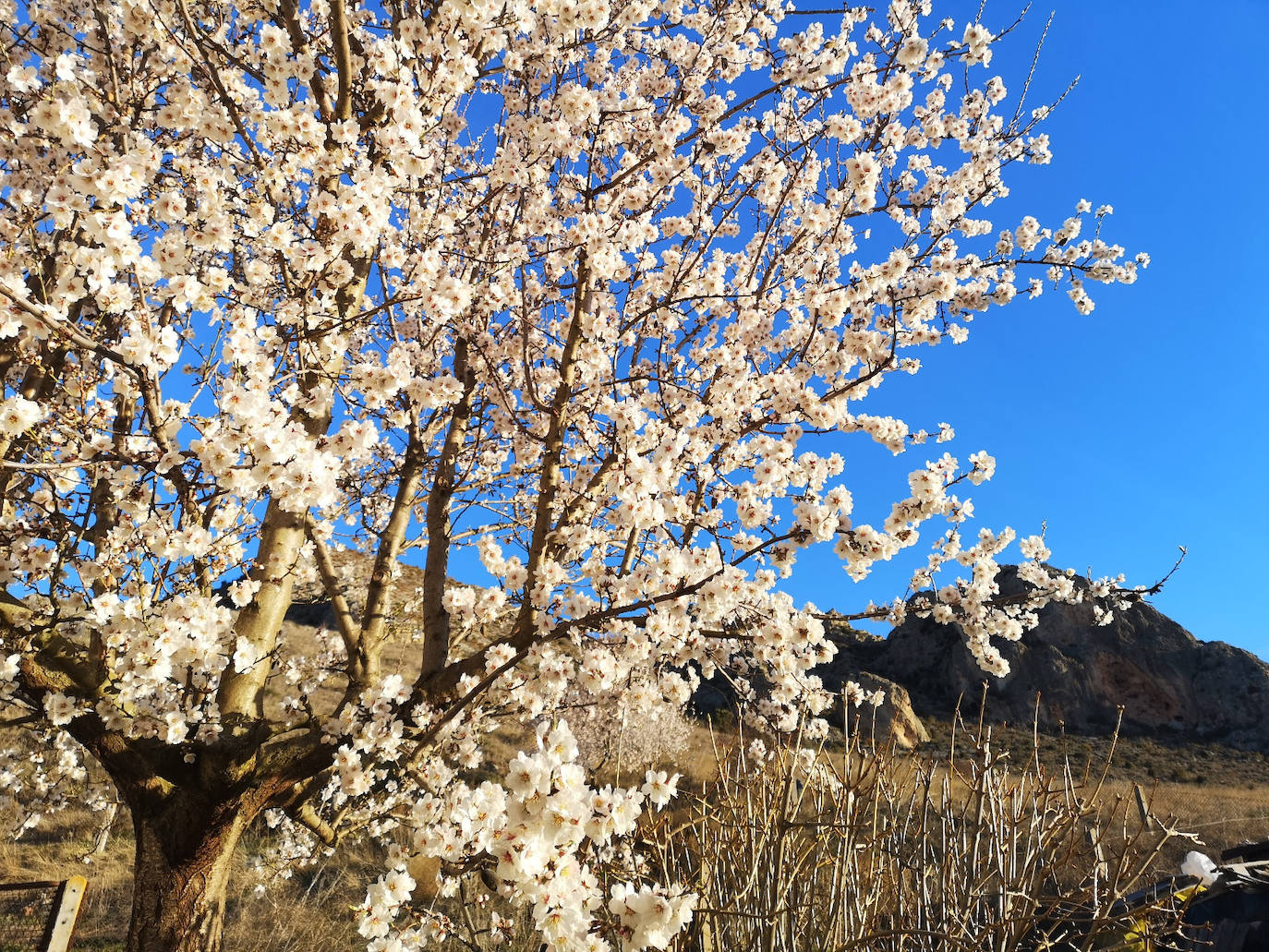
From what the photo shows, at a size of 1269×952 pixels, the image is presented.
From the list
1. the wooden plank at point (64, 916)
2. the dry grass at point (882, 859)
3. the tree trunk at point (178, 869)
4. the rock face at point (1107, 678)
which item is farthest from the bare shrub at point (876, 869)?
the rock face at point (1107, 678)

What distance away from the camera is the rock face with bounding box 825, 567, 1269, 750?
30.7m

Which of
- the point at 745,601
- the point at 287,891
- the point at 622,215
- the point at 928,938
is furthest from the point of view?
the point at 287,891

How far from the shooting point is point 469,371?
6750mm

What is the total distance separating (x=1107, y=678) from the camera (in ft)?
108

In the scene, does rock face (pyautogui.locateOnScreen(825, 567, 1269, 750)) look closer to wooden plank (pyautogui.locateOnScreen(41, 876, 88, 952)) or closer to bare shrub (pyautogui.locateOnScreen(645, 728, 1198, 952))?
bare shrub (pyautogui.locateOnScreen(645, 728, 1198, 952))

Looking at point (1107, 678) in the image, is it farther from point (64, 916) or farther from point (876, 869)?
point (64, 916)

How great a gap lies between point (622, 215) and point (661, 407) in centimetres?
176

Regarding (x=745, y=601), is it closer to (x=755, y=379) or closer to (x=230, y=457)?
(x=755, y=379)

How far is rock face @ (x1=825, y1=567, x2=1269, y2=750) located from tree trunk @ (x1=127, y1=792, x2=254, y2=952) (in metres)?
29.5

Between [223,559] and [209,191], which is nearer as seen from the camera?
[209,191]

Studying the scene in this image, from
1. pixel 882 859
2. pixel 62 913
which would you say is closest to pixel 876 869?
pixel 882 859

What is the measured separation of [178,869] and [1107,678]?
37.4 m

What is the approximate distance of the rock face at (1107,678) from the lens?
3067cm

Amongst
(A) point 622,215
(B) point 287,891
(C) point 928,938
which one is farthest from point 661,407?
(B) point 287,891
